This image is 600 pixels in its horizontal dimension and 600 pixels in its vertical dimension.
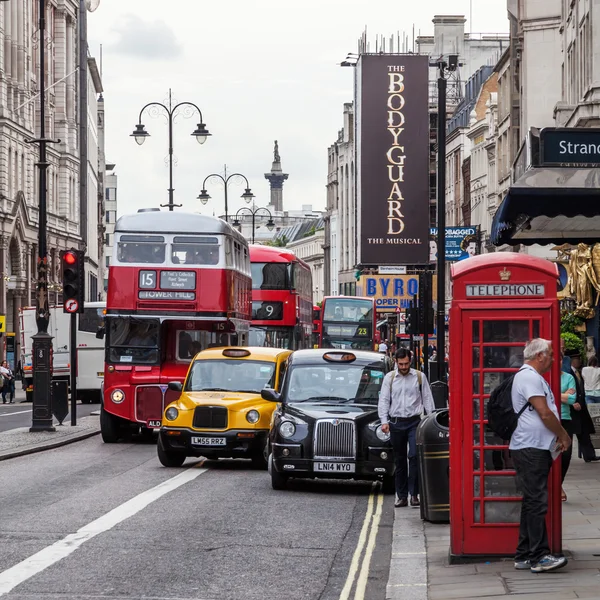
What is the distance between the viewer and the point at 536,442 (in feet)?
32.4

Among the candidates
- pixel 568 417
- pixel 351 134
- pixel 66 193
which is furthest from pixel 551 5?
pixel 351 134

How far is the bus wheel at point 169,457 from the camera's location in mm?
20422

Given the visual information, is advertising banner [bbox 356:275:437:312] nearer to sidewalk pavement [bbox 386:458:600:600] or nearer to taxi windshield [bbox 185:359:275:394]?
taxi windshield [bbox 185:359:275:394]

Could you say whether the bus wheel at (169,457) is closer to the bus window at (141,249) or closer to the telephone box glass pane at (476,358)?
the bus window at (141,249)

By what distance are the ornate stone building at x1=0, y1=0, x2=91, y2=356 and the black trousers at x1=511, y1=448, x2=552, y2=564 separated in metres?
56.6

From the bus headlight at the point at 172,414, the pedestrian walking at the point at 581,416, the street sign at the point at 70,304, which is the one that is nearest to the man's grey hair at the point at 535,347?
the pedestrian walking at the point at 581,416

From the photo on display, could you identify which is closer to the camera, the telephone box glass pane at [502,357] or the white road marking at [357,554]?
the white road marking at [357,554]

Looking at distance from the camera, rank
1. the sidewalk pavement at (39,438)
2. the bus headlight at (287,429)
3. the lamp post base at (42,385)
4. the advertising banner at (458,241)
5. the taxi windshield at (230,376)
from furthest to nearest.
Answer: the advertising banner at (458,241) → the lamp post base at (42,385) → the sidewalk pavement at (39,438) → the taxi windshield at (230,376) → the bus headlight at (287,429)

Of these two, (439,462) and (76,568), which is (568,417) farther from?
(76,568)

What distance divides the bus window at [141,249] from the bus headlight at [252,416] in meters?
7.12

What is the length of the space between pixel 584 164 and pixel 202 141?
3165 centimetres

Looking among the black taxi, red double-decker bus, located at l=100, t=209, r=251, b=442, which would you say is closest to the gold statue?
red double-decker bus, located at l=100, t=209, r=251, b=442

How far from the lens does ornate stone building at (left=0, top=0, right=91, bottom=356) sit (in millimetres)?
74812

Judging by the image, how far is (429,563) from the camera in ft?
35.6
